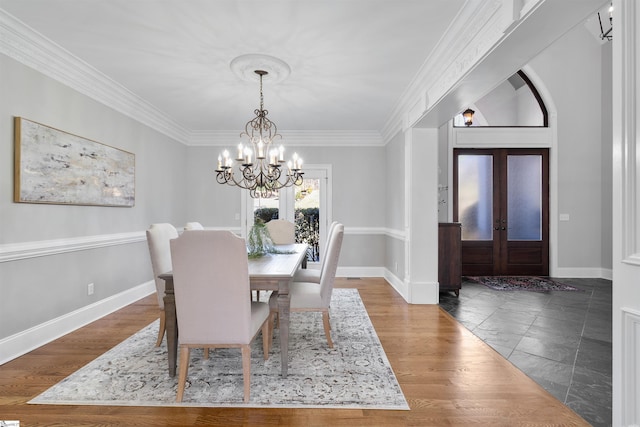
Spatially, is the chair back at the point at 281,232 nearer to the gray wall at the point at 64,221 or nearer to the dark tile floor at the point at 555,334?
the gray wall at the point at 64,221

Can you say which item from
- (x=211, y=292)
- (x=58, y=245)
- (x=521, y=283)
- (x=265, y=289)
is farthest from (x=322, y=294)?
(x=521, y=283)

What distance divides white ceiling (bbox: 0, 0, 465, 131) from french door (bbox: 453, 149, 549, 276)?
2.73 metres

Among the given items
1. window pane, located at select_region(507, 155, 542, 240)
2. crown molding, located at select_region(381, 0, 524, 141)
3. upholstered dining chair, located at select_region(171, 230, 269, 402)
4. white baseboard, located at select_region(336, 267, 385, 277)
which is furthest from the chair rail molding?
window pane, located at select_region(507, 155, 542, 240)

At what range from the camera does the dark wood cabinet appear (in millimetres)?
4535

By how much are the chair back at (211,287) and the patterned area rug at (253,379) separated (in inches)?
14.6

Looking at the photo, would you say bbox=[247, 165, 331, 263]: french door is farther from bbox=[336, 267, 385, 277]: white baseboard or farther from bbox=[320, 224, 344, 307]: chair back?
bbox=[320, 224, 344, 307]: chair back

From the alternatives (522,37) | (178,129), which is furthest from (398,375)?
(178,129)

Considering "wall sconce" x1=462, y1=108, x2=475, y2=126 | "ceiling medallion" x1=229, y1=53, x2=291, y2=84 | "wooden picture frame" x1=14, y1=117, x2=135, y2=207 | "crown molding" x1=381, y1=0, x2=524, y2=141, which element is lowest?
"wooden picture frame" x1=14, y1=117, x2=135, y2=207

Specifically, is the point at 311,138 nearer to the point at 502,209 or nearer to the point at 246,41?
the point at 246,41

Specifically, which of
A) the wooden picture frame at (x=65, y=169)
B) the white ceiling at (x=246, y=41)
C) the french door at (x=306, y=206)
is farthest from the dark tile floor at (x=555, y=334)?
the wooden picture frame at (x=65, y=169)

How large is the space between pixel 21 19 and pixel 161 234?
6.10 feet

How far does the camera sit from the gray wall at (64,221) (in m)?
2.61

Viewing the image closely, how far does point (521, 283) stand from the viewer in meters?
5.37

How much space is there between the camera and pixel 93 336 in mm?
3098
